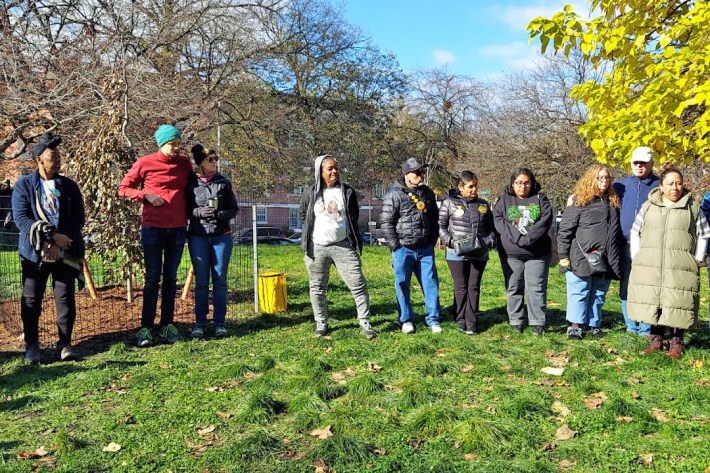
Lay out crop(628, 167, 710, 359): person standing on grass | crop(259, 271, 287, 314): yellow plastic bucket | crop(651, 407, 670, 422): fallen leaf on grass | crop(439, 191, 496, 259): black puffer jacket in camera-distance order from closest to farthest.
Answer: crop(651, 407, 670, 422): fallen leaf on grass < crop(628, 167, 710, 359): person standing on grass < crop(439, 191, 496, 259): black puffer jacket < crop(259, 271, 287, 314): yellow plastic bucket

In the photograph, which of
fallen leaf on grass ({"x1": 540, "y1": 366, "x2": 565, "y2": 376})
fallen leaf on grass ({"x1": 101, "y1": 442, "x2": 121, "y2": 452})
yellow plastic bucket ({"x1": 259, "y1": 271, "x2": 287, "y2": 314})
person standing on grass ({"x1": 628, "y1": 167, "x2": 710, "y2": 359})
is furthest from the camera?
yellow plastic bucket ({"x1": 259, "y1": 271, "x2": 287, "y2": 314})

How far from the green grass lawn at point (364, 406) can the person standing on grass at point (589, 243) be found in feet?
1.00

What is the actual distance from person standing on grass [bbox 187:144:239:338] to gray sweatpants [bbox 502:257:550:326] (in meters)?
2.92

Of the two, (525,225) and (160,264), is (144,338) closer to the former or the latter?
(160,264)

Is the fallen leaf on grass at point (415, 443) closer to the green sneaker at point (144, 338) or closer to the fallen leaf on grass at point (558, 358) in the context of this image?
the fallen leaf on grass at point (558, 358)

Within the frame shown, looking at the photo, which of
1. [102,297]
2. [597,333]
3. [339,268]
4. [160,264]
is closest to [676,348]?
[597,333]

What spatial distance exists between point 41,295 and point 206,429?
7.94 feet

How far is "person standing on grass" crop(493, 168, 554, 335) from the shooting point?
5.57m

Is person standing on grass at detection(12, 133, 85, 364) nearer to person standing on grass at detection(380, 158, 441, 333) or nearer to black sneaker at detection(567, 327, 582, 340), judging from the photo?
person standing on grass at detection(380, 158, 441, 333)

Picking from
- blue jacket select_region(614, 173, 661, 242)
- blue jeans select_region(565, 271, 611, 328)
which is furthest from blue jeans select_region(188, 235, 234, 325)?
blue jacket select_region(614, 173, 661, 242)

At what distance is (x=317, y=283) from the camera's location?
5.67 meters

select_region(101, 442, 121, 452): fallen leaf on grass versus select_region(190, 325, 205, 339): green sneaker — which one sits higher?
select_region(190, 325, 205, 339): green sneaker

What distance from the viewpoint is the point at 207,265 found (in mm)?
5723

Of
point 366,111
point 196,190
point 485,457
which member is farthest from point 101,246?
point 366,111
